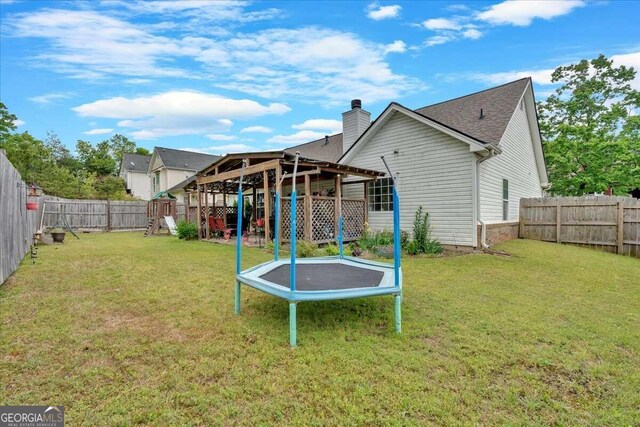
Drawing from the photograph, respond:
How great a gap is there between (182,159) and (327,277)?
29.2 metres

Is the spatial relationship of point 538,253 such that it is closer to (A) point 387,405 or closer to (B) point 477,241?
(B) point 477,241

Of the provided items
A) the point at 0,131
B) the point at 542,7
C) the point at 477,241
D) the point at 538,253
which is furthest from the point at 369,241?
the point at 0,131

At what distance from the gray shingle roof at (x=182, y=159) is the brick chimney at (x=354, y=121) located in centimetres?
2013

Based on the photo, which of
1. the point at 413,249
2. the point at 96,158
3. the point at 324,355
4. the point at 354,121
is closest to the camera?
the point at 324,355

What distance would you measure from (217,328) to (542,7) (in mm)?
13889

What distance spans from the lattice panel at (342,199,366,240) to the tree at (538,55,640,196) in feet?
40.5

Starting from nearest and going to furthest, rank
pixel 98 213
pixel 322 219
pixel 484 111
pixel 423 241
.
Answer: pixel 423 241, pixel 322 219, pixel 484 111, pixel 98 213

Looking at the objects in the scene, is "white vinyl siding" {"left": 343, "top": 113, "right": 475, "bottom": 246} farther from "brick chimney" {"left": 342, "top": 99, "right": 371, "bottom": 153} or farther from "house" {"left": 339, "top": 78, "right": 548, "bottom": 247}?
"brick chimney" {"left": 342, "top": 99, "right": 371, "bottom": 153}

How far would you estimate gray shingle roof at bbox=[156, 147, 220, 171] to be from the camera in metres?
28.5

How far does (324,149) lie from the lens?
16.5 metres

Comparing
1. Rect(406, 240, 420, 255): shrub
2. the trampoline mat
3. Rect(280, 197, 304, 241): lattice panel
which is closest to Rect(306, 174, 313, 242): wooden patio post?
Rect(280, 197, 304, 241): lattice panel

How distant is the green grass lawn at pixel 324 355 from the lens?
2242mm

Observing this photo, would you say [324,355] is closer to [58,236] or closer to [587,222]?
[587,222]

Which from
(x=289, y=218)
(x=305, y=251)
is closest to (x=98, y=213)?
(x=289, y=218)
